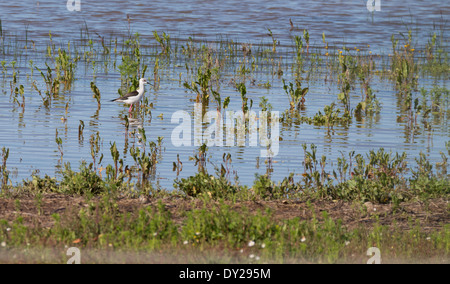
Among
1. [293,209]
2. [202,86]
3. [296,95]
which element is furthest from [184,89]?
[293,209]

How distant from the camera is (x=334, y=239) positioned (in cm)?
678

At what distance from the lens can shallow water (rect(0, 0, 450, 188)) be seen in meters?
10.8

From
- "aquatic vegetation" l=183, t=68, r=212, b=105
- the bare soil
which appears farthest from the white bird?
the bare soil

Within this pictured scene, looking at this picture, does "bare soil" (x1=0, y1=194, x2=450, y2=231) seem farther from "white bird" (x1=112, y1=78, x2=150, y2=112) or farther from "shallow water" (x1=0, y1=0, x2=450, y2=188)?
"white bird" (x1=112, y1=78, x2=150, y2=112)

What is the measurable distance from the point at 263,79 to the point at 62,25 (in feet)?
37.9

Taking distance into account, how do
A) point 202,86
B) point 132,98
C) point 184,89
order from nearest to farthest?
point 132,98, point 202,86, point 184,89

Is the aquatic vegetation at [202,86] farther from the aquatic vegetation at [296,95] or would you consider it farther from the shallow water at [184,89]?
the aquatic vegetation at [296,95]

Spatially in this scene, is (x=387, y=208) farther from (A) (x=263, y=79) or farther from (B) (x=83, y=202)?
(A) (x=263, y=79)

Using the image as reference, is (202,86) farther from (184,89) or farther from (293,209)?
(293,209)

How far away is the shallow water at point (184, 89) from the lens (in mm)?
10836

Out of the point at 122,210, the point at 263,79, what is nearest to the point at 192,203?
the point at 122,210

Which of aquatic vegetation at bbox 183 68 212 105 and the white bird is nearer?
the white bird

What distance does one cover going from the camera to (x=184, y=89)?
1630 centimetres

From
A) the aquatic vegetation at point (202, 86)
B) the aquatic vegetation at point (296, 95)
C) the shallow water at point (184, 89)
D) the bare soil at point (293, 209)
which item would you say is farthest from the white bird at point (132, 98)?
the bare soil at point (293, 209)
